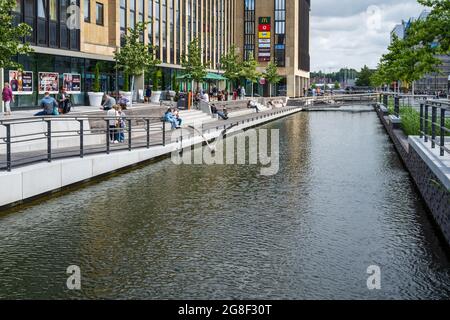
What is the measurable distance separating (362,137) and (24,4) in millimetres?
19563

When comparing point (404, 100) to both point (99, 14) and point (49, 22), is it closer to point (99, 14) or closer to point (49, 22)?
point (99, 14)

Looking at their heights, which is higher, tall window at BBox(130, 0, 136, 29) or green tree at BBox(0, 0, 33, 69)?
tall window at BBox(130, 0, 136, 29)

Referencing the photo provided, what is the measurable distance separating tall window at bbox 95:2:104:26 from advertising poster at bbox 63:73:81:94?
6.08 metres

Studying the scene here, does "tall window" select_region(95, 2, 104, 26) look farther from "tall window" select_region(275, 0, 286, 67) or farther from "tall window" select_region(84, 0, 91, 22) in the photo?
"tall window" select_region(275, 0, 286, 67)

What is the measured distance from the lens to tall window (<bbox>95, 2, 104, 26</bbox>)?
46438mm

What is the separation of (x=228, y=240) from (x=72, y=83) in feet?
106

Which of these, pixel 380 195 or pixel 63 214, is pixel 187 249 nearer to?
pixel 63 214

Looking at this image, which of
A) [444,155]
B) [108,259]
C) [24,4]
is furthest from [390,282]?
[24,4]

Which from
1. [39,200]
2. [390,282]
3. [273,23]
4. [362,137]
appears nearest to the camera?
[390,282]

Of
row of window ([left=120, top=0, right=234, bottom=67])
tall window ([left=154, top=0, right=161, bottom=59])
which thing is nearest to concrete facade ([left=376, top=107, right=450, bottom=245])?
row of window ([left=120, top=0, right=234, bottom=67])

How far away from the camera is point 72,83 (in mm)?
41500

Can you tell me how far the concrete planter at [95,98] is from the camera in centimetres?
3981

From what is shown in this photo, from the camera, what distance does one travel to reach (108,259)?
10125mm

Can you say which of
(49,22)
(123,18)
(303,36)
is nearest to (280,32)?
(303,36)
